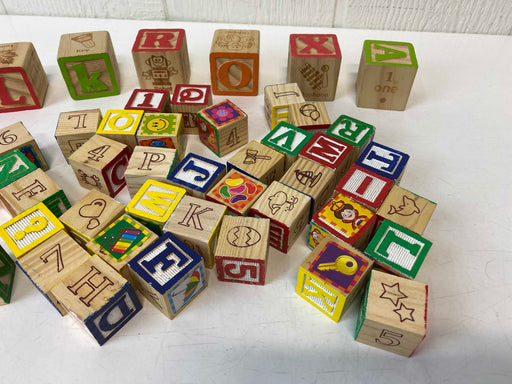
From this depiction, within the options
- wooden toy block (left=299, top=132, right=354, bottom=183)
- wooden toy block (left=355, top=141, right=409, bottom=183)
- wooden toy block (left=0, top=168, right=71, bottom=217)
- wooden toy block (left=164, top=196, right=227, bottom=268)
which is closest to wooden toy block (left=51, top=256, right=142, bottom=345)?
wooden toy block (left=164, top=196, right=227, bottom=268)

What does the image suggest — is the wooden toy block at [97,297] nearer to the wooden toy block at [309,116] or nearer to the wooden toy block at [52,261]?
the wooden toy block at [52,261]

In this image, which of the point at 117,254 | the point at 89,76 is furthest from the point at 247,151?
the point at 89,76

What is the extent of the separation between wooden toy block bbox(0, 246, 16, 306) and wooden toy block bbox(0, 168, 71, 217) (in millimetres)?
201

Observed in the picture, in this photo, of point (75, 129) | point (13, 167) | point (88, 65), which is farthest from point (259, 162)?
point (88, 65)

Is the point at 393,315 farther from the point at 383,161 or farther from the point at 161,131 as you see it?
the point at 161,131

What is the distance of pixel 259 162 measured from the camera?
1750mm

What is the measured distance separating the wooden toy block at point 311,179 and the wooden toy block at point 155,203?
0.45 m

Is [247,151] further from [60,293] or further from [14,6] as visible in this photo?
[14,6]

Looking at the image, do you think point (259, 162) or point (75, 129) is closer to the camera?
point (259, 162)

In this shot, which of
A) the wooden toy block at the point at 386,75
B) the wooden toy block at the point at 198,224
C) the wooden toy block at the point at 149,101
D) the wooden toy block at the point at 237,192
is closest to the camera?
the wooden toy block at the point at 198,224

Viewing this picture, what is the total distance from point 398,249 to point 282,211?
17.3 inches

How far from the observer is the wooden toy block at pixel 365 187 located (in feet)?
5.17

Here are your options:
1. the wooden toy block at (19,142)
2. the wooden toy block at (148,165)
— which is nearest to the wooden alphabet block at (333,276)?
the wooden toy block at (148,165)

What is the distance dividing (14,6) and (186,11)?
1273 millimetres
